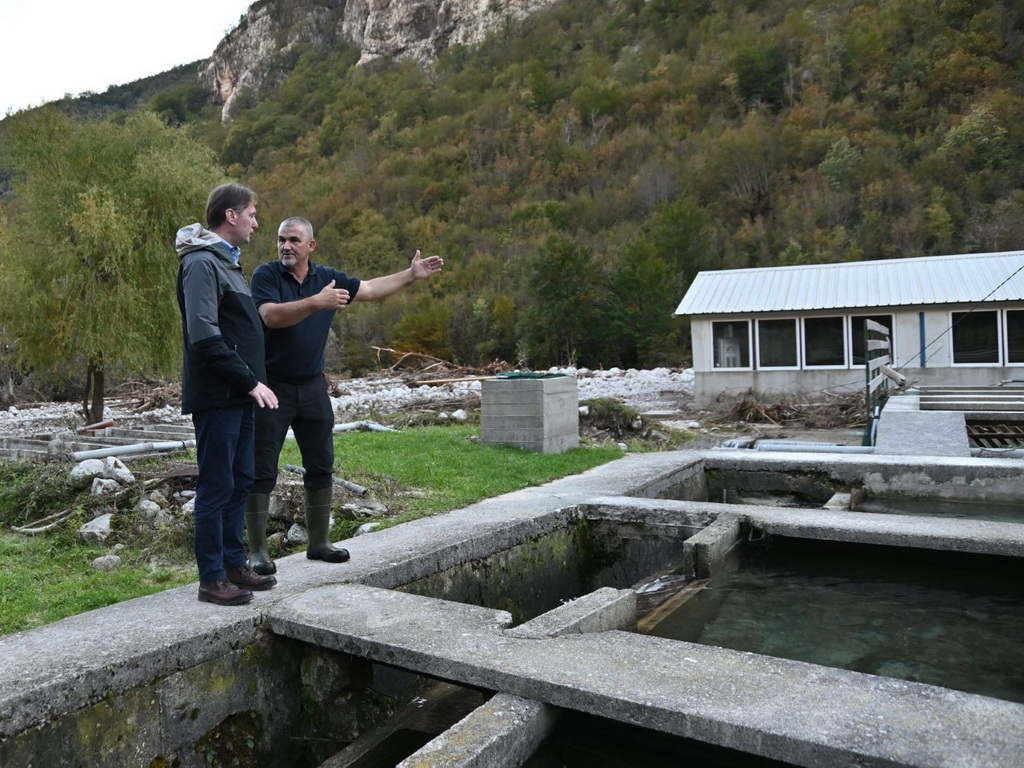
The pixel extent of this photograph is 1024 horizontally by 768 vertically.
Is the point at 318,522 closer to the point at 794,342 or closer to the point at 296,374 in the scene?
the point at 296,374

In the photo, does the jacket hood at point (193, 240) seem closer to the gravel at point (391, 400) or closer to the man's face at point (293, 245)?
the man's face at point (293, 245)

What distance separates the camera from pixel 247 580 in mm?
3957

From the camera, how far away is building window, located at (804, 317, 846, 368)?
1983 centimetres

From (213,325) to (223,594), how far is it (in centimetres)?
126

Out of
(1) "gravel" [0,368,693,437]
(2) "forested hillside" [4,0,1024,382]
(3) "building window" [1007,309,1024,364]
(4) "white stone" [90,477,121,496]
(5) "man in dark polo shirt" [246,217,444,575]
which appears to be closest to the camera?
(5) "man in dark polo shirt" [246,217,444,575]

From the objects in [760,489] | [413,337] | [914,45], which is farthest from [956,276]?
[914,45]

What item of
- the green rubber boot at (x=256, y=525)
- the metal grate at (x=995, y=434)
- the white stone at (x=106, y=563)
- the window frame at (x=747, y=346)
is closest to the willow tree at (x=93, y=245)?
the white stone at (x=106, y=563)

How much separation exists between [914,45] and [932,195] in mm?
21911

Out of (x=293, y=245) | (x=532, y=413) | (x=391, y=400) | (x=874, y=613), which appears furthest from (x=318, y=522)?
(x=391, y=400)

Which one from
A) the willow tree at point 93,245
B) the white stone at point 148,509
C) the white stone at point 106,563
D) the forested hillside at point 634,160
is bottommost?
the white stone at point 106,563

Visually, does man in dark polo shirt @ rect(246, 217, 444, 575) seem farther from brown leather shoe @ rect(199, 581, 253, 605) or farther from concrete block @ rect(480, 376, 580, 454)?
concrete block @ rect(480, 376, 580, 454)

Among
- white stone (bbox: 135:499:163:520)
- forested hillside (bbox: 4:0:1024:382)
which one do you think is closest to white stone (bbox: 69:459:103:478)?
white stone (bbox: 135:499:163:520)

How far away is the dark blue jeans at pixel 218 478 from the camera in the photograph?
371cm

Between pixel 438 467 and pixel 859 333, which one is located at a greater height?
pixel 859 333
